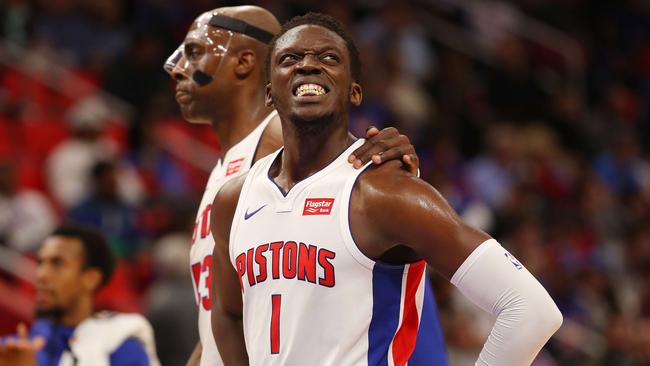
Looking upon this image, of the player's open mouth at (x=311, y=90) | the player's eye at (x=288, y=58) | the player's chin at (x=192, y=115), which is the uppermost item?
the player's eye at (x=288, y=58)

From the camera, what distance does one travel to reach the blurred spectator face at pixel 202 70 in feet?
17.6

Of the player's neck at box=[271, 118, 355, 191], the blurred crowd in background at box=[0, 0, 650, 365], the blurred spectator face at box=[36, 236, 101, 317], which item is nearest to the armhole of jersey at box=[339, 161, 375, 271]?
the player's neck at box=[271, 118, 355, 191]

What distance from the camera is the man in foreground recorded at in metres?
5.70

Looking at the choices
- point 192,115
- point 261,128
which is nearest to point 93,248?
point 192,115

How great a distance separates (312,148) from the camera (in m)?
4.09

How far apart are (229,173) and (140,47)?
25.7 feet

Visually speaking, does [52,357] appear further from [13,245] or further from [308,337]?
[13,245]

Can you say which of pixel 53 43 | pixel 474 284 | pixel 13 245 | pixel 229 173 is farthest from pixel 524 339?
pixel 53 43

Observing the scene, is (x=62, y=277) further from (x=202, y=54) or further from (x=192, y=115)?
(x=202, y=54)

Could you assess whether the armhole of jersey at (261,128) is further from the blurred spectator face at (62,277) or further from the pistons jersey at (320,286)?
the blurred spectator face at (62,277)

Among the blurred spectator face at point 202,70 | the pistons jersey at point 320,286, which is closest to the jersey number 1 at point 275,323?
the pistons jersey at point 320,286

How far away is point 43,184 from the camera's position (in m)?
11.1

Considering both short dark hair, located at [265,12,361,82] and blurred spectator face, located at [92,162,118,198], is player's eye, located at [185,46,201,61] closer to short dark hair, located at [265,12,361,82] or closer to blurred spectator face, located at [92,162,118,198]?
short dark hair, located at [265,12,361,82]

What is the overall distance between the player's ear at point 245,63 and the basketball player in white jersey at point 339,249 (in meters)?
1.21
